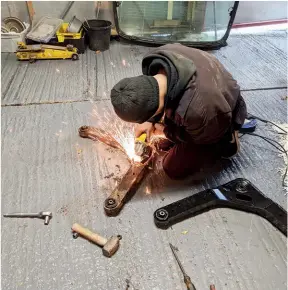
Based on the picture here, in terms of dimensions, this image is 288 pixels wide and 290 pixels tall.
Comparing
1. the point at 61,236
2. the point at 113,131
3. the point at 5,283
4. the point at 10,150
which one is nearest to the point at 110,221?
the point at 61,236

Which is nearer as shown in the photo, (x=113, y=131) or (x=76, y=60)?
(x=113, y=131)

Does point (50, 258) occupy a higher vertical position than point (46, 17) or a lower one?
lower

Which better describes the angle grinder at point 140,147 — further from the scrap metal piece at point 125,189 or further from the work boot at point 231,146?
the work boot at point 231,146

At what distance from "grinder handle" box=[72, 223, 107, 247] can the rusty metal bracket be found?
0.44 ft

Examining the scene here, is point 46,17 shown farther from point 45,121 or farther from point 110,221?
point 110,221

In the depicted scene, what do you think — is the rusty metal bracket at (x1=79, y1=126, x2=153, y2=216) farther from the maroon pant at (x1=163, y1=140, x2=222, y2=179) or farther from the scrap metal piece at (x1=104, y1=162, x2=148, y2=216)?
the maroon pant at (x1=163, y1=140, x2=222, y2=179)

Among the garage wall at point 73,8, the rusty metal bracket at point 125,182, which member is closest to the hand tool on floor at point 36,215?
the rusty metal bracket at point 125,182

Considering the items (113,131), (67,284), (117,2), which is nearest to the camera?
(67,284)

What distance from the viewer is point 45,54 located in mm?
2740

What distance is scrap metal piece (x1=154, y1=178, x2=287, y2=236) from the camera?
53.1 inches

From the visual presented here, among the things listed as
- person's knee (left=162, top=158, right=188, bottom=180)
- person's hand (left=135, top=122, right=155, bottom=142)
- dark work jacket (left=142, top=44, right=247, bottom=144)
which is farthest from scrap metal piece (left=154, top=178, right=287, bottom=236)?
person's hand (left=135, top=122, right=155, bottom=142)

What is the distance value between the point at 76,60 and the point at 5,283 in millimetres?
2090

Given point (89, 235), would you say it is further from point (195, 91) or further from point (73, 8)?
point (73, 8)

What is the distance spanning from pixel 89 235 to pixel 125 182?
31 centimetres
